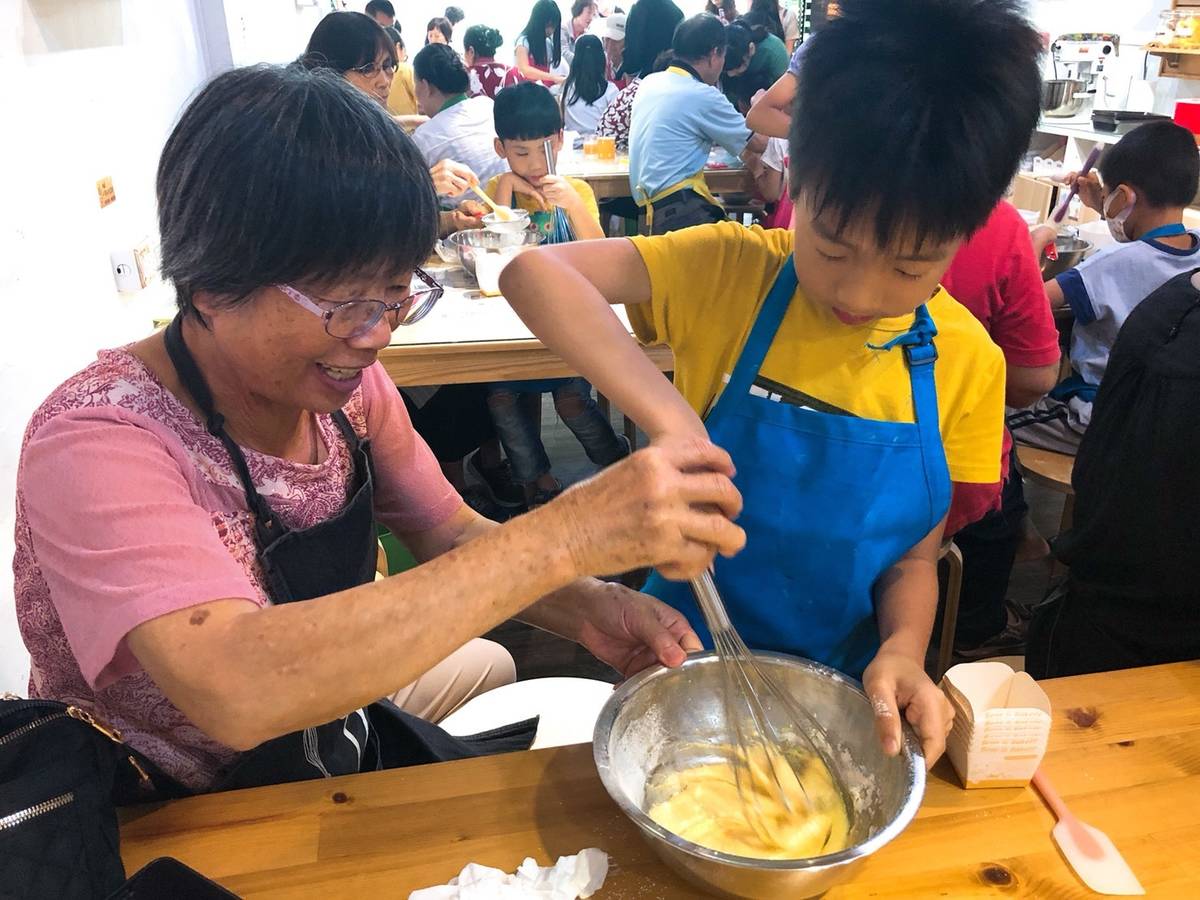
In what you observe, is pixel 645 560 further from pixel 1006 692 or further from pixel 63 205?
pixel 63 205

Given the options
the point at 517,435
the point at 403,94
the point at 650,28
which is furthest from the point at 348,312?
the point at 403,94

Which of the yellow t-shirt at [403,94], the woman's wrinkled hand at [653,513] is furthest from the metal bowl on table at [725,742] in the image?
the yellow t-shirt at [403,94]

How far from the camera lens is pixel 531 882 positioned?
2.57 feet

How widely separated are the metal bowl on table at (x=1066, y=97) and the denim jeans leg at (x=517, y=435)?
3.58 metres

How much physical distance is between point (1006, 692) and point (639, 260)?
66 cm

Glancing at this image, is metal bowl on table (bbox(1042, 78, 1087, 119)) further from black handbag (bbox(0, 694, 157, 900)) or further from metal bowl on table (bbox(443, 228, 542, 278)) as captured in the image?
black handbag (bbox(0, 694, 157, 900))

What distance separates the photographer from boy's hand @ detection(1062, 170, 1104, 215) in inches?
106

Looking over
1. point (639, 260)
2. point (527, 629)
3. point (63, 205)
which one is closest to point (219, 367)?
point (639, 260)

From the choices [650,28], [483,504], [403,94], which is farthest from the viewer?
[403,94]

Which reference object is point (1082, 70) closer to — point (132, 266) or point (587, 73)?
point (587, 73)

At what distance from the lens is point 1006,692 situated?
3.09ft

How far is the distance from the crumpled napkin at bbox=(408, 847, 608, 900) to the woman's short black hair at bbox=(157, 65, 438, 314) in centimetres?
58

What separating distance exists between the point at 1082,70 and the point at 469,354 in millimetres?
4564

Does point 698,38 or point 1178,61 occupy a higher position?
point 698,38
